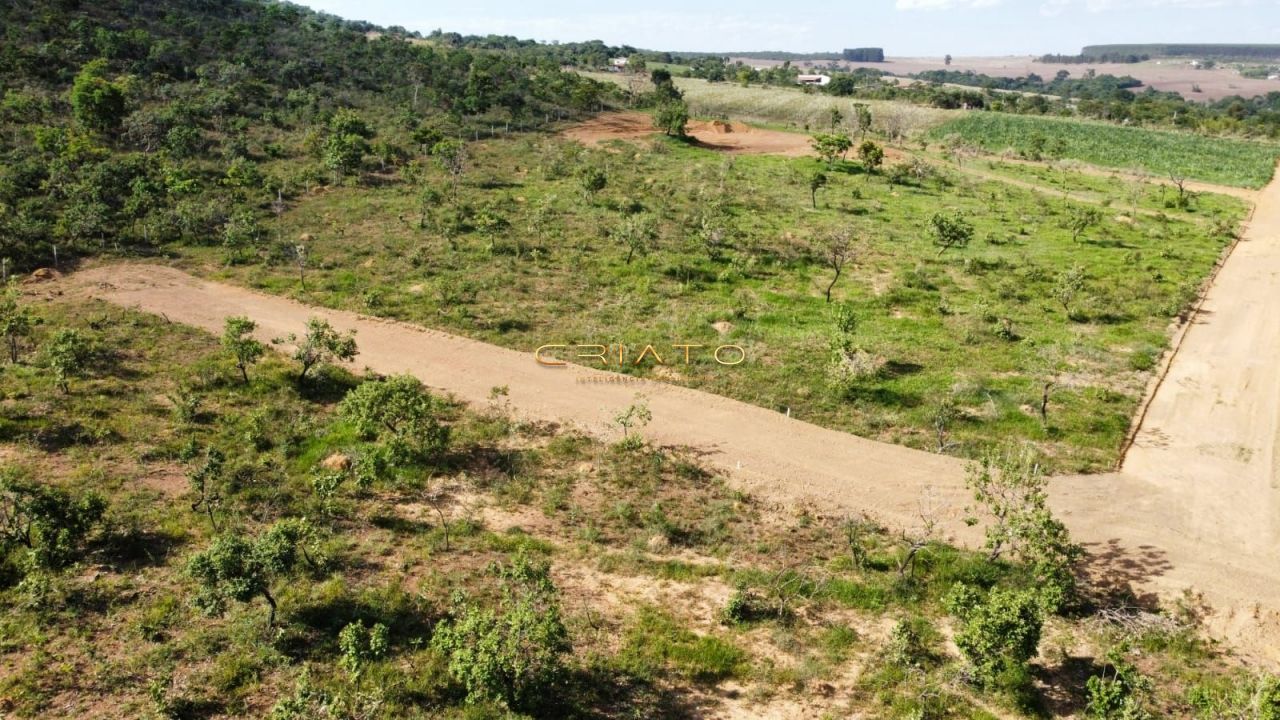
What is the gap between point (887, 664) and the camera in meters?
19.3

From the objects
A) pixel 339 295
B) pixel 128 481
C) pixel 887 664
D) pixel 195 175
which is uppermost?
pixel 195 175

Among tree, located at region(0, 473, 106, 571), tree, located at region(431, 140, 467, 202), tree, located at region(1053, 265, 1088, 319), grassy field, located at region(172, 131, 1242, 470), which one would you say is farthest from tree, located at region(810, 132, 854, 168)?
tree, located at region(0, 473, 106, 571)

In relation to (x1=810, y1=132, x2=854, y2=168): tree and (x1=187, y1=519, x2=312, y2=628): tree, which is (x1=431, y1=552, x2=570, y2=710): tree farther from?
(x1=810, y1=132, x2=854, y2=168): tree

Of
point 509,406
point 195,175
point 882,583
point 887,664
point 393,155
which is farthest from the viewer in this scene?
point 393,155

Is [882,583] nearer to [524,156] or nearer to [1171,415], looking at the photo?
[1171,415]

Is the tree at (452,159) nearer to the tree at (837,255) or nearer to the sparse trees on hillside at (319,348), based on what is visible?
the sparse trees on hillside at (319,348)

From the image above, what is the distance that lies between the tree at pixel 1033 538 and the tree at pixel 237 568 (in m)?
20.5

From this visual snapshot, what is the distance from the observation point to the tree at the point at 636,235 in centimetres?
4669

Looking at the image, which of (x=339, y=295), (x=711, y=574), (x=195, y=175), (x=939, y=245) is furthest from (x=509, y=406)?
(x=195, y=175)

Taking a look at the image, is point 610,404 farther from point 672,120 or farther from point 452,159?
point 672,120

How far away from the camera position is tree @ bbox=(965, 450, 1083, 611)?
21109 millimetres

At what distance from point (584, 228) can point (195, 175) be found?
104 ft

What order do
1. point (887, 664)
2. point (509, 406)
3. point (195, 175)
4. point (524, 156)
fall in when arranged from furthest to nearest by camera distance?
point (524, 156) < point (195, 175) < point (509, 406) < point (887, 664)

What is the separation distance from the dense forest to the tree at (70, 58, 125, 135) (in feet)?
0.49
